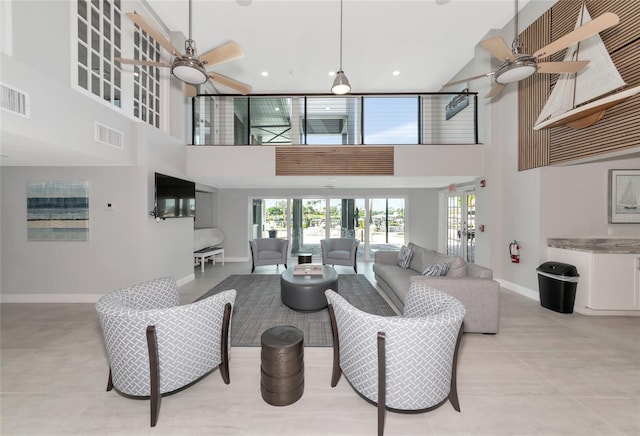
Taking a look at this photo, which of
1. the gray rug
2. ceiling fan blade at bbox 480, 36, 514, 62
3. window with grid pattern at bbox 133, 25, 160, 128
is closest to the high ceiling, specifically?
window with grid pattern at bbox 133, 25, 160, 128

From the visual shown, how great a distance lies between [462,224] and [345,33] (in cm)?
520

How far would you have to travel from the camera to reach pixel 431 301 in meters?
2.27

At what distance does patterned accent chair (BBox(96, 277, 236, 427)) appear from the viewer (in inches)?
75.0

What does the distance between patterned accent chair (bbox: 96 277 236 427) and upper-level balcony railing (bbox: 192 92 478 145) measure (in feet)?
14.2

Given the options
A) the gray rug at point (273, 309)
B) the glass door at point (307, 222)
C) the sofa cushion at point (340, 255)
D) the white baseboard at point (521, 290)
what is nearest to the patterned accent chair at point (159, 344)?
the gray rug at point (273, 309)

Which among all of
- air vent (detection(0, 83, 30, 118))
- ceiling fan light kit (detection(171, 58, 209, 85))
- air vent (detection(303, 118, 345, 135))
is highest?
air vent (detection(303, 118, 345, 135))

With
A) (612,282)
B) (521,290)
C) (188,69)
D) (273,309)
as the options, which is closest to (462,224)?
(521,290)

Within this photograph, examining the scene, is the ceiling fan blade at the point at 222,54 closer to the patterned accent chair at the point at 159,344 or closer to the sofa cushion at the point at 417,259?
the patterned accent chair at the point at 159,344

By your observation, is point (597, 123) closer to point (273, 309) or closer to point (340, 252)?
point (340, 252)

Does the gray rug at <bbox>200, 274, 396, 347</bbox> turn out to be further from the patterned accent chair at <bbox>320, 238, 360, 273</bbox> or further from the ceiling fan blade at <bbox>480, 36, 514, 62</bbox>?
the ceiling fan blade at <bbox>480, 36, 514, 62</bbox>

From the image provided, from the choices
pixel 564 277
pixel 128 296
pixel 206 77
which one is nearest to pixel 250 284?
pixel 128 296

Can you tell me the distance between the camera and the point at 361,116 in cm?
570

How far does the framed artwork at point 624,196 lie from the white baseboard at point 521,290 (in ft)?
5.52

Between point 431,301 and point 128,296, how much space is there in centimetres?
263
